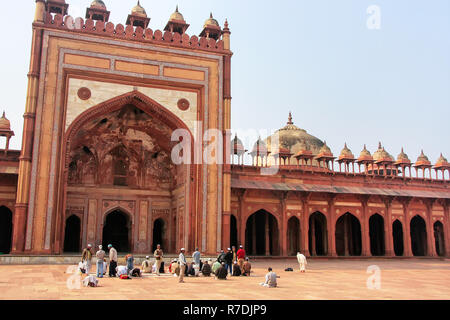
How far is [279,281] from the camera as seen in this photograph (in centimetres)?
1153

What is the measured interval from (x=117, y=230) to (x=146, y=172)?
308 cm

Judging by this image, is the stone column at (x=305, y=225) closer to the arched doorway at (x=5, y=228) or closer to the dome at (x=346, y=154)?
the dome at (x=346, y=154)

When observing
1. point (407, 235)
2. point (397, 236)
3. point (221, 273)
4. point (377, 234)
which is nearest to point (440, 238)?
point (397, 236)

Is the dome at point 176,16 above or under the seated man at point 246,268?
above

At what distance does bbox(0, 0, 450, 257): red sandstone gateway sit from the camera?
17.1m

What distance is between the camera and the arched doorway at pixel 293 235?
24.1 meters

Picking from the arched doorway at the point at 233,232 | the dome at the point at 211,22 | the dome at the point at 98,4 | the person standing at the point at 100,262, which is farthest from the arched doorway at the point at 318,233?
the dome at the point at 98,4

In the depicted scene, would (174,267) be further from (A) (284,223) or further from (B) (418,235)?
(B) (418,235)

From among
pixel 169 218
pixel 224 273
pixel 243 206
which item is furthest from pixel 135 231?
pixel 224 273

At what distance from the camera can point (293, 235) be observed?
2433 centimetres

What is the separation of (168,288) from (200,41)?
43.5 feet

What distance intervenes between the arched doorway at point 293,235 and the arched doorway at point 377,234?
5135 millimetres

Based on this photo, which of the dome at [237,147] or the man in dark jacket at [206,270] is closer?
the man in dark jacket at [206,270]
